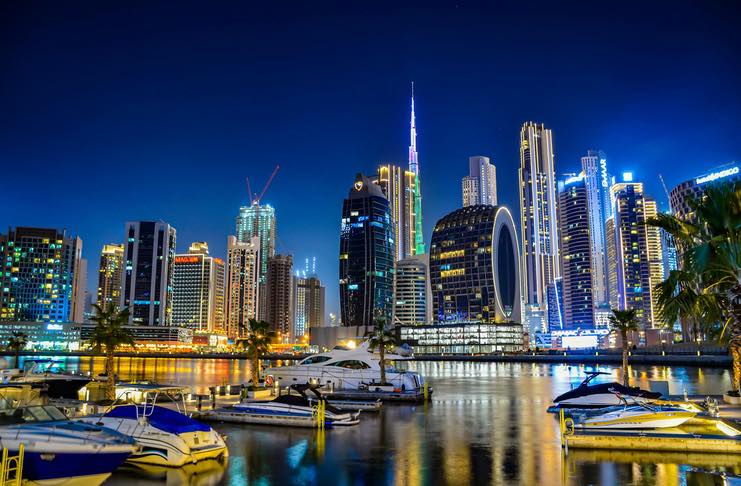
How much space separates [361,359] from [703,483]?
34944 mm

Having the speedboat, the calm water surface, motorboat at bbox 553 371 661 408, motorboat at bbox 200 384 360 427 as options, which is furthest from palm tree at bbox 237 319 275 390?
the speedboat

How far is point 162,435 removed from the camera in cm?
2072

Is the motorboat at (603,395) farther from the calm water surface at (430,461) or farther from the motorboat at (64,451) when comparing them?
the motorboat at (64,451)

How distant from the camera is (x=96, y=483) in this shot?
16328mm

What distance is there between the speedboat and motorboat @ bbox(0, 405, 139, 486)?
3.93m

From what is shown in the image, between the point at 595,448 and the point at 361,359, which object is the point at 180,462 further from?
the point at 361,359

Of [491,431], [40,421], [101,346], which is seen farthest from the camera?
[101,346]

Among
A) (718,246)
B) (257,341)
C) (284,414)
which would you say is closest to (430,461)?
(284,414)

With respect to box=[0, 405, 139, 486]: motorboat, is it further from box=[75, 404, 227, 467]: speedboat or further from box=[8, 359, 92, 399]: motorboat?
box=[8, 359, 92, 399]: motorboat

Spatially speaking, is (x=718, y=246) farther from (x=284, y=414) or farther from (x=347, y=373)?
(x=347, y=373)

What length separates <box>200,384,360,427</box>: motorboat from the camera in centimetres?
2995

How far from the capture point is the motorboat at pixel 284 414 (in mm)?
29953

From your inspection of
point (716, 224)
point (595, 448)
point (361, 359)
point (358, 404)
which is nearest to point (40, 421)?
point (595, 448)

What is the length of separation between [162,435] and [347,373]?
98.1 feet
